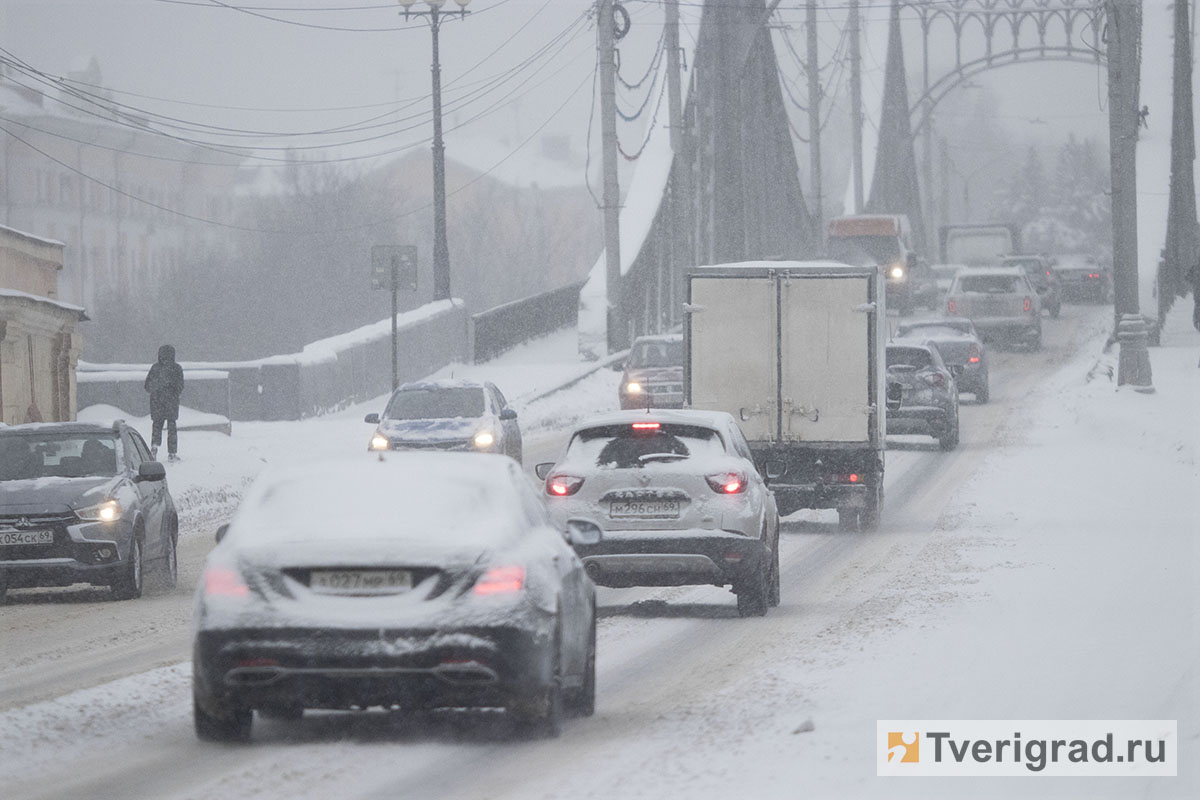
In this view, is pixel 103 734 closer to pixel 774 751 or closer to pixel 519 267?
pixel 774 751

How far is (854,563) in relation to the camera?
1792cm

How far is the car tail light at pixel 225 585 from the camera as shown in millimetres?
8438

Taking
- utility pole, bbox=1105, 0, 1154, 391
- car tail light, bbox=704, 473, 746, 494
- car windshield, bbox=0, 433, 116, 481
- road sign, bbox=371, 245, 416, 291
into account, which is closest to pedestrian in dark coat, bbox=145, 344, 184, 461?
road sign, bbox=371, 245, 416, 291

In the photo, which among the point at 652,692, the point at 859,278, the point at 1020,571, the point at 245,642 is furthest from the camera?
the point at 859,278

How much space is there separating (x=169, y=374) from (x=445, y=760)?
22.3 m

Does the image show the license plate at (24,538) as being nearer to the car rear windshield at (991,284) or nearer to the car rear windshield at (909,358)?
the car rear windshield at (909,358)

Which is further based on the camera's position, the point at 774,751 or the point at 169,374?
the point at 169,374

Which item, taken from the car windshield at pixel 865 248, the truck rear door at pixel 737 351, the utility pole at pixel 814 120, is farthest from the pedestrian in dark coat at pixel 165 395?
the utility pole at pixel 814 120

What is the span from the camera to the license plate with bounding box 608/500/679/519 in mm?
14148

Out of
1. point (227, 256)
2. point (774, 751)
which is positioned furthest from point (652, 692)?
point (227, 256)

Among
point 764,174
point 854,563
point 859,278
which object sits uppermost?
point 764,174

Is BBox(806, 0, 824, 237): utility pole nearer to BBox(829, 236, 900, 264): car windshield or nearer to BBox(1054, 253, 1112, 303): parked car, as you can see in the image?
BBox(829, 236, 900, 264): car windshield

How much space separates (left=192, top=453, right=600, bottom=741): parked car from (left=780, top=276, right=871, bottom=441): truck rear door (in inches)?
481

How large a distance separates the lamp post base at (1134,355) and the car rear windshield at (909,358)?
3.97m
